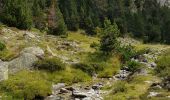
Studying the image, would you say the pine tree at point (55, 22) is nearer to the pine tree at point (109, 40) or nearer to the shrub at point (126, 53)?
the pine tree at point (109, 40)

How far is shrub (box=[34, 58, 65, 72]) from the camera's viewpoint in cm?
4153

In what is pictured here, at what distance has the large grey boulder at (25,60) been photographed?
4084 cm

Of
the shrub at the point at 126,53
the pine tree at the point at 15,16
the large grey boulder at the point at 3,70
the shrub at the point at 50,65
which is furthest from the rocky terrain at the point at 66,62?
the pine tree at the point at 15,16

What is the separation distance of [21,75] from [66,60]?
8.72 m

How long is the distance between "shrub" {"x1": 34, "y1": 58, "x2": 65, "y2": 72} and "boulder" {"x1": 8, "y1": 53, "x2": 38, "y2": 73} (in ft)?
2.42

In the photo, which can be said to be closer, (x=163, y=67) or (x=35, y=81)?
(x=35, y=81)

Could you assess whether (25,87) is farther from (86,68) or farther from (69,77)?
(86,68)

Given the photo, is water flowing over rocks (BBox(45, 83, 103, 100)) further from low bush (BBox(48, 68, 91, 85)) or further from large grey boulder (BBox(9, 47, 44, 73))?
large grey boulder (BBox(9, 47, 44, 73))

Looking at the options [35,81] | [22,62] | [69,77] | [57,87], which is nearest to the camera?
[35,81]

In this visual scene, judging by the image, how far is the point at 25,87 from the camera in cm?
Result: 3547

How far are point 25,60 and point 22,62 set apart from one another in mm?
450

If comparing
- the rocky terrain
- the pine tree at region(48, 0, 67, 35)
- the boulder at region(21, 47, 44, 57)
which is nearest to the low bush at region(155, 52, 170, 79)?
the rocky terrain

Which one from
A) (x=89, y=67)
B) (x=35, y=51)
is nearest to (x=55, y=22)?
Answer: (x=35, y=51)

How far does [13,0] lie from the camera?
67.7m
